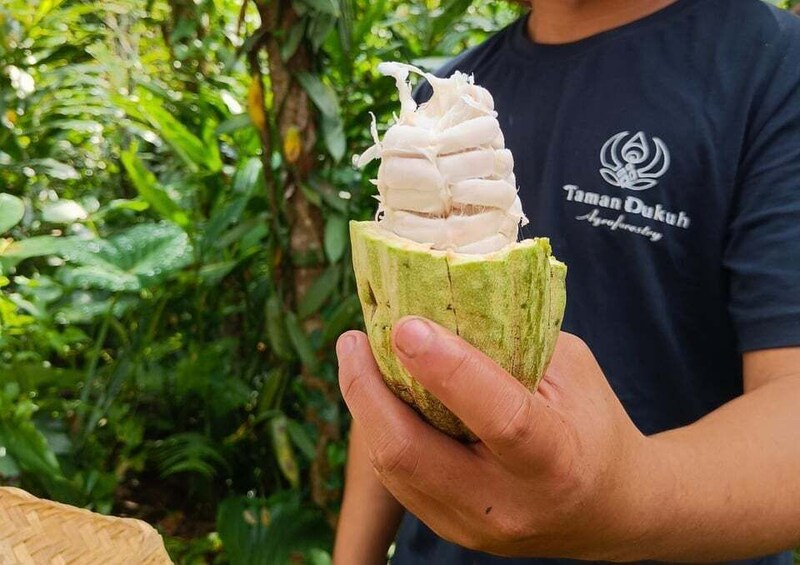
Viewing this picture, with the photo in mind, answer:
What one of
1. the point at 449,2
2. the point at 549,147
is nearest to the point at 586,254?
the point at 549,147

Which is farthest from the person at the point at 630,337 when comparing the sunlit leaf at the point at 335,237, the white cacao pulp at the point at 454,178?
the sunlit leaf at the point at 335,237

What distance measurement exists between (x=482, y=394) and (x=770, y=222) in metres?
0.40

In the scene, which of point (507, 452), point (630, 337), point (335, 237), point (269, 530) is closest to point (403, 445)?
point (507, 452)

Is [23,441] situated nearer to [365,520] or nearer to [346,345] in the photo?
[365,520]

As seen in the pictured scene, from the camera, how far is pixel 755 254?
0.65m

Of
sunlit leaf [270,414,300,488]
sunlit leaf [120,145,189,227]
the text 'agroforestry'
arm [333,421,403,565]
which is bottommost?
sunlit leaf [270,414,300,488]

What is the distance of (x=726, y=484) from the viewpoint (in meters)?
0.53

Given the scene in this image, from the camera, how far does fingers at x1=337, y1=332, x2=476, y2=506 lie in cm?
48

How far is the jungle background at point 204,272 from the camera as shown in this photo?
127 cm

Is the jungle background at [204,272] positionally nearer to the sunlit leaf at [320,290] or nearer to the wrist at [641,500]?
the sunlit leaf at [320,290]

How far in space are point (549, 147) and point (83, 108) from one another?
1490mm

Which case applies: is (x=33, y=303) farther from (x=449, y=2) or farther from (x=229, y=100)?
(x=449, y=2)

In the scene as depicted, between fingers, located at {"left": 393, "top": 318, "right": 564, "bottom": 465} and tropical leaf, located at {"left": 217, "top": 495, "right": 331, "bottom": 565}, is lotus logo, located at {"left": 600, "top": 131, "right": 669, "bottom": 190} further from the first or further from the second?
tropical leaf, located at {"left": 217, "top": 495, "right": 331, "bottom": 565}

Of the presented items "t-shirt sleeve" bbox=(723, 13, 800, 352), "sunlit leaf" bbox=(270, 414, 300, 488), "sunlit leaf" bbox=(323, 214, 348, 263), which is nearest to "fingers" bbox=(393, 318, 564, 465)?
"t-shirt sleeve" bbox=(723, 13, 800, 352)
